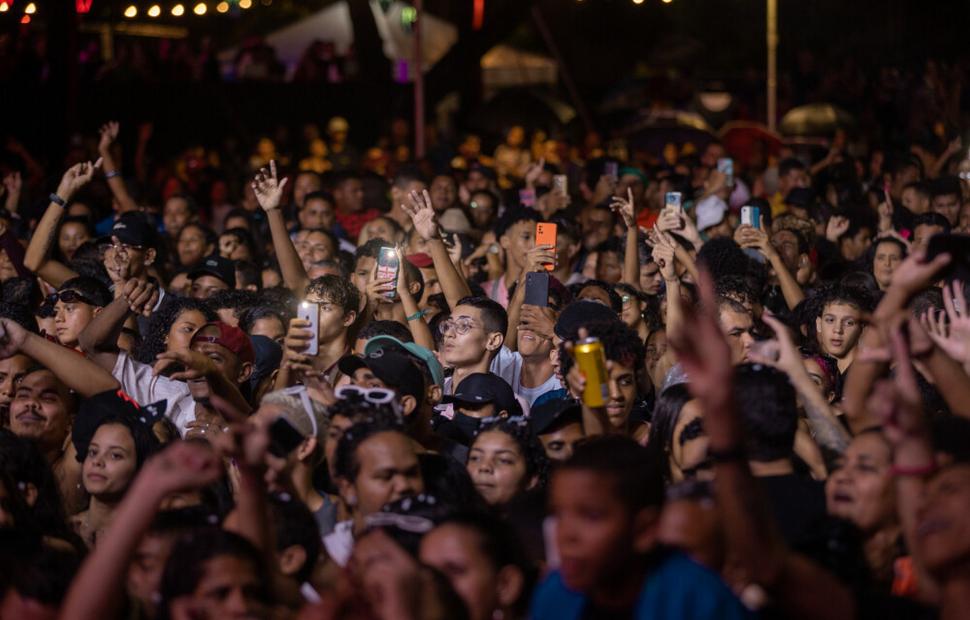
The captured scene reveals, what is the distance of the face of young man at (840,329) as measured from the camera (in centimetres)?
738

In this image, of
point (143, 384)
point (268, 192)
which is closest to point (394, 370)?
point (143, 384)

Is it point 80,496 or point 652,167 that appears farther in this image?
point 652,167

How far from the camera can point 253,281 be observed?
32.2 ft

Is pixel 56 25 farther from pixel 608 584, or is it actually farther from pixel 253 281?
pixel 608 584

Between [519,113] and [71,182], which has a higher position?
[519,113]

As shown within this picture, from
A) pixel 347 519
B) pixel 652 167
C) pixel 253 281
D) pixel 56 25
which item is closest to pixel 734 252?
pixel 253 281

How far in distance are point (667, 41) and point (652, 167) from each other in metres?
13.2

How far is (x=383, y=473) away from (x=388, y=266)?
10.0 feet

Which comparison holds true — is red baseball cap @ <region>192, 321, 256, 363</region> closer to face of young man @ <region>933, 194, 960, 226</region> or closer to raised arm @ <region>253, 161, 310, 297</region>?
raised arm @ <region>253, 161, 310, 297</region>

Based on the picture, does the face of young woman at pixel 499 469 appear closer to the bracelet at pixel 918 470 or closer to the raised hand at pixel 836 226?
the bracelet at pixel 918 470

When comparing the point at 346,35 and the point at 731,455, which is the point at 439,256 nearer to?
the point at 731,455

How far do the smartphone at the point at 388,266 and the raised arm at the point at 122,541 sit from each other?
3.92 metres

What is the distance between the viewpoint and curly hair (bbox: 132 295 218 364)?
288 inches

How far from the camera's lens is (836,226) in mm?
10930
